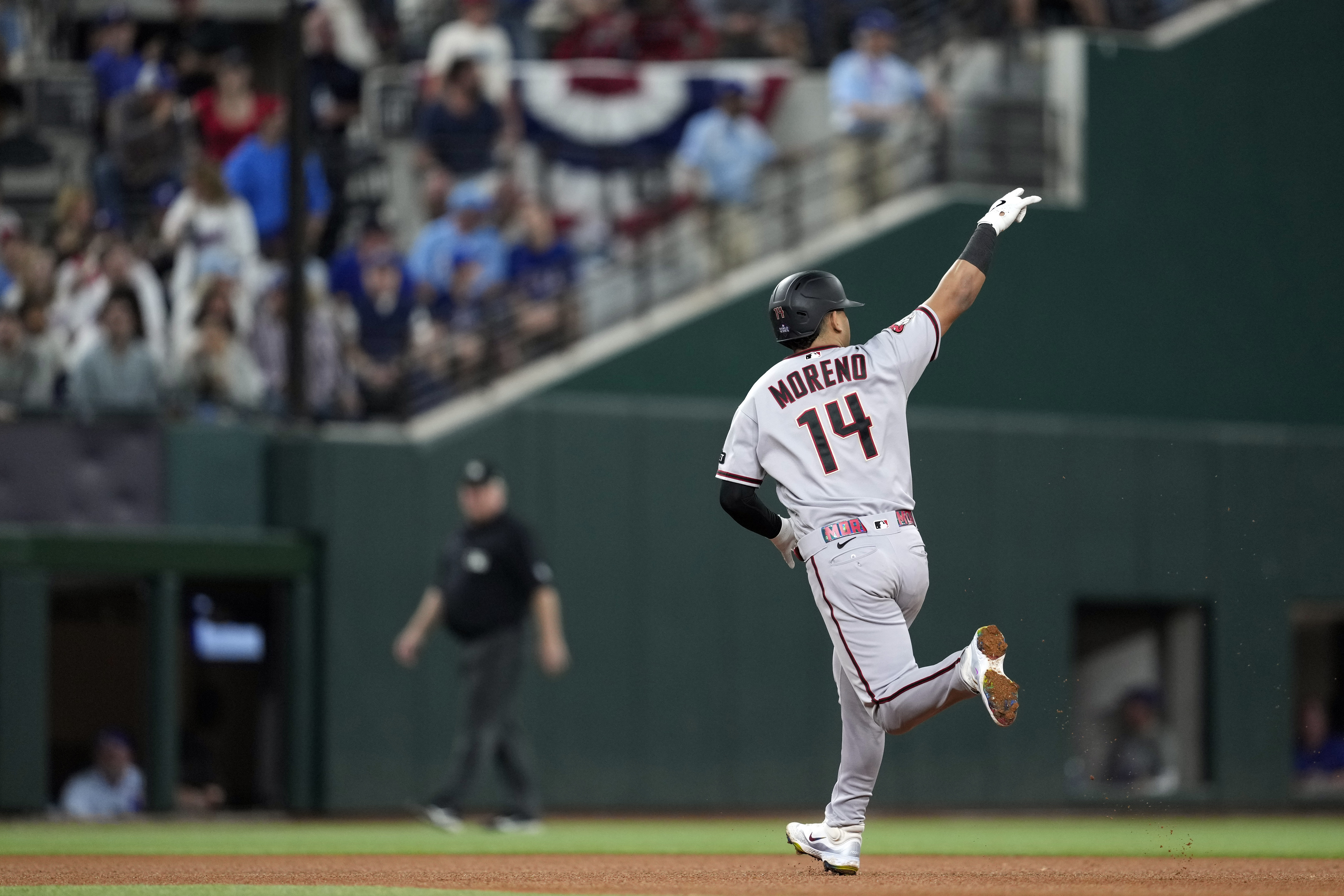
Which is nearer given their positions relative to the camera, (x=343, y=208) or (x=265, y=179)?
(x=265, y=179)

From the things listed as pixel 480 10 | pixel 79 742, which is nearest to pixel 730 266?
pixel 480 10

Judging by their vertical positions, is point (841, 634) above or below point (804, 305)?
below

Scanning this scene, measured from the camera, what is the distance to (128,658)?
48.5ft

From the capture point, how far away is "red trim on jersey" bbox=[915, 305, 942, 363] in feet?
26.3

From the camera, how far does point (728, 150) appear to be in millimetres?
17141

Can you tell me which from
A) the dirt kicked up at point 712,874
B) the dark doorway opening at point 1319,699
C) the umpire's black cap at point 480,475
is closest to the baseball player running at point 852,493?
the dirt kicked up at point 712,874

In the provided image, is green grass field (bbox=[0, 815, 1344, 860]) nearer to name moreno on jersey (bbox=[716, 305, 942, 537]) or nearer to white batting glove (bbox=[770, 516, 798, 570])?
white batting glove (bbox=[770, 516, 798, 570])

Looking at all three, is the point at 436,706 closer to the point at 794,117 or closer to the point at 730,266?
the point at 730,266

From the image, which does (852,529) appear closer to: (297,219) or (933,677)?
(933,677)

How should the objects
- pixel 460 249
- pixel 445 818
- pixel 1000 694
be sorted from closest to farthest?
pixel 1000 694 < pixel 445 818 < pixel 460 249

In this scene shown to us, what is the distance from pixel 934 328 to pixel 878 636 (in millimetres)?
1197

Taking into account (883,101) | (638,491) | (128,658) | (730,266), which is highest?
(883,101)

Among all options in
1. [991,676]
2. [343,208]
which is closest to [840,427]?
[991,676]

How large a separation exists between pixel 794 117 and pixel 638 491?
160 inches
